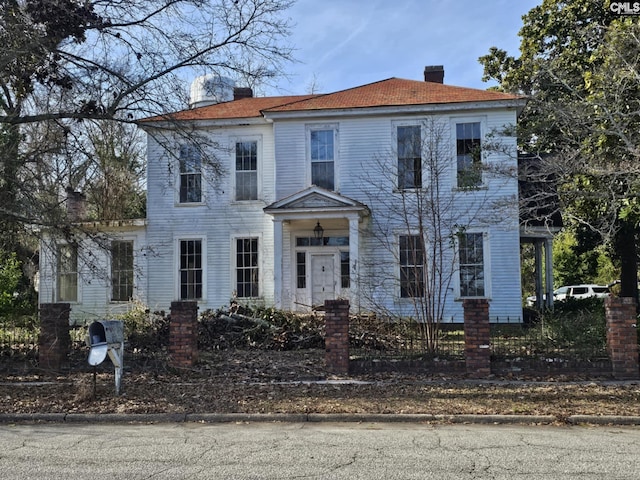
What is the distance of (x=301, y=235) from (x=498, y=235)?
19.7ft

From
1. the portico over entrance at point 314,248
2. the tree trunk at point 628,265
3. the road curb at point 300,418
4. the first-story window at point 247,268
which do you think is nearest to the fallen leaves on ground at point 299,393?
the road curb at point 300,418

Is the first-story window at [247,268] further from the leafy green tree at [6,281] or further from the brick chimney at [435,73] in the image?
the brick chimney at [435,73]

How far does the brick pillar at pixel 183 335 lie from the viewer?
10.9 metres

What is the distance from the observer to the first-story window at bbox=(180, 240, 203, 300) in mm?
18953

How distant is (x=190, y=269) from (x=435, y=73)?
11.1 meters

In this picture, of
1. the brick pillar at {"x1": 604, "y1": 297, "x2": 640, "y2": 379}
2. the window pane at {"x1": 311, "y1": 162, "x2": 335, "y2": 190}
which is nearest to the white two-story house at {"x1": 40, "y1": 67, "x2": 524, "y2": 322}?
the window pane at {"x1": 311, "y1": 162, "x2": 335, "y2": 190}

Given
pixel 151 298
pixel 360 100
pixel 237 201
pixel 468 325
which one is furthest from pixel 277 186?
pixel 468 325

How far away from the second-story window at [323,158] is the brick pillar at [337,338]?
8.14m

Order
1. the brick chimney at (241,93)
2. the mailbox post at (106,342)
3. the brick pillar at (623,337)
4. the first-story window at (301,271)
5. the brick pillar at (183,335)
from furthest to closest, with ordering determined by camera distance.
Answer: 1. the brick chimney at (241,93)
2. the first-story window at (301,271)
3. the brick pillar at (183,335)
4. the brick pillar at (623,337)
5. the mailbox post at (106,342)

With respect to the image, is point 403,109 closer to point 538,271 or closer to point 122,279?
point 538,271

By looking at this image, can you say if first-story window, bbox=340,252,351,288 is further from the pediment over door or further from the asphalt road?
the asphalt road

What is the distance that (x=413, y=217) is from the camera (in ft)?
57.1

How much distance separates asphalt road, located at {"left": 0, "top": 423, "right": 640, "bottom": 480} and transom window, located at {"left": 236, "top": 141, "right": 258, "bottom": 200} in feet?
38.7

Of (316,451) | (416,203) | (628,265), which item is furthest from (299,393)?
(628,265)
